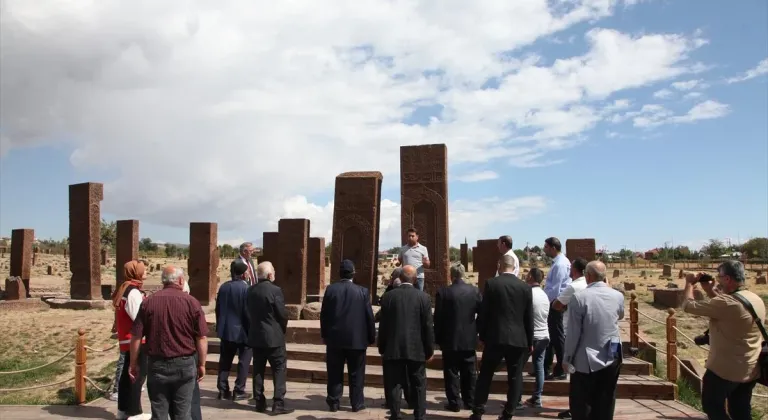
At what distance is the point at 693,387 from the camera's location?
26.4 feet

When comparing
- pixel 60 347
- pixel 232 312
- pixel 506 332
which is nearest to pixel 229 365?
pixel 232 312

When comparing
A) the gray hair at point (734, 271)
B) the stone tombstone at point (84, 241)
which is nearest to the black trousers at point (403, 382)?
the gray hair at point (734, 271)

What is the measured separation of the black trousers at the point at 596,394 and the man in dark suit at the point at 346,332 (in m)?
2.36

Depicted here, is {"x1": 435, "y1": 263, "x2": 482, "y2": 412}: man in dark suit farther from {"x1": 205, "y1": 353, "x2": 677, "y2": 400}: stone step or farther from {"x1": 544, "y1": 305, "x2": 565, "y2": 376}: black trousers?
{"x1": 544, "y1": 305, "x2": 565, "y2": 376}: black trousers

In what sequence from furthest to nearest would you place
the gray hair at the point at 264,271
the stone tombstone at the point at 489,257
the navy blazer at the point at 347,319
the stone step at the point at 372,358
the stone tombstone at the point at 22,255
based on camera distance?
the stone tombstone at the point at 22,255 < the stone tombstone at the point at 489,257 < the stone step at the point at 372,358 < the gray hair at the point at 264,271 < the navy blazer at the point at 347,319

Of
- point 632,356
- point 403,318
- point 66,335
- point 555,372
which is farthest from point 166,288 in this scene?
point 66,335

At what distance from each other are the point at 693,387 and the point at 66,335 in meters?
11.6

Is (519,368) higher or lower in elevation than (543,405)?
higher

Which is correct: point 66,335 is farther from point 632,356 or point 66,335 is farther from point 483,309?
point 632,356

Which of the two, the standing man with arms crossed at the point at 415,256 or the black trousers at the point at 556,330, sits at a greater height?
the standing man with arms crossed at the point at 415,256

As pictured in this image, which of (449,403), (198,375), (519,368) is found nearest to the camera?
(198,375)

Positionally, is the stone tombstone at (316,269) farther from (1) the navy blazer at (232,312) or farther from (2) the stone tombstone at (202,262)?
(1) the navy blazer at (232,312)

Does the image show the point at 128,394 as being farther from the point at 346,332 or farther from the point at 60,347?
the point at 60,347

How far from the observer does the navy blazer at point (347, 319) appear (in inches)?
262
